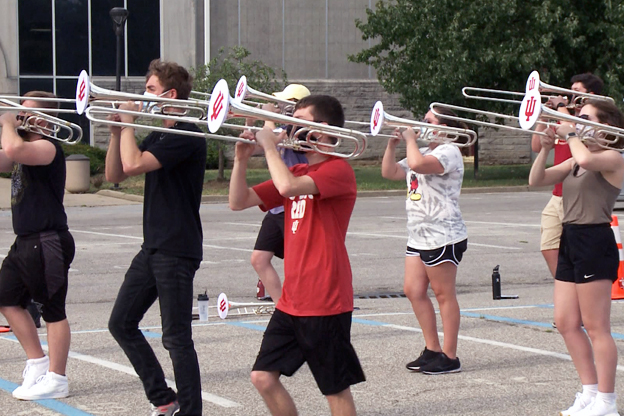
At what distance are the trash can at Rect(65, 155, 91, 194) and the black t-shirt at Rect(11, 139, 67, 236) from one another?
19.9m

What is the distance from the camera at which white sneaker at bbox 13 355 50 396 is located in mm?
5953

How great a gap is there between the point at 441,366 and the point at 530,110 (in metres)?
2.22

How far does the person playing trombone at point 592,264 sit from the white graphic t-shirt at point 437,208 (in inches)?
44.5

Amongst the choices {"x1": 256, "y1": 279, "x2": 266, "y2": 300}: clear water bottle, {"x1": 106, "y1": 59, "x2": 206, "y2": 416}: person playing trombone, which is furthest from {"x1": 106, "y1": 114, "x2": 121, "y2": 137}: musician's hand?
{"x1": 256, "y1": 279, "x2": 266, "y2": 300}: clear water bottle

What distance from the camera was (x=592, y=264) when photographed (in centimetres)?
545

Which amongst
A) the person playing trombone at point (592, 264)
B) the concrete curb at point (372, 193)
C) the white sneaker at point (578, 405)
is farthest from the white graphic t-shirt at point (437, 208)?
the concrete curb at point (372, 193)

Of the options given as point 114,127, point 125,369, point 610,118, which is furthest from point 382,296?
point 114,127

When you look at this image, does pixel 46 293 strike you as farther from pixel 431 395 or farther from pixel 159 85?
pixel 431 395

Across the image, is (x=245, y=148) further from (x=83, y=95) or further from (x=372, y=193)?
(x=372, y=193)

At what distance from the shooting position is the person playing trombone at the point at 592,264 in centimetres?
545

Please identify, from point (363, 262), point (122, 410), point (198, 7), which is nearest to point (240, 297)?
point (363, 262)

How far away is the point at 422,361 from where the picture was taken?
6676 mm

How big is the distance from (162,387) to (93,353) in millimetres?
2075

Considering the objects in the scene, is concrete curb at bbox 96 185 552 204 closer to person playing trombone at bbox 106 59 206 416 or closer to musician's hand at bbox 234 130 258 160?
person playing trombone at bbox 106 59 206 416
